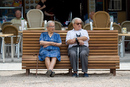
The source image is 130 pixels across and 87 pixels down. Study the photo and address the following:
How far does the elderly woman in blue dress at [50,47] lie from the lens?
25.0 ft

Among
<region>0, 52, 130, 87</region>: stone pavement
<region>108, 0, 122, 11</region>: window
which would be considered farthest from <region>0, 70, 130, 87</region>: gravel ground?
<region>108, 0, 122, 11</region>: window

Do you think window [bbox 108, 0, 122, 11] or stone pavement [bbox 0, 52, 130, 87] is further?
window [bbox 108, 0, 122, 11]

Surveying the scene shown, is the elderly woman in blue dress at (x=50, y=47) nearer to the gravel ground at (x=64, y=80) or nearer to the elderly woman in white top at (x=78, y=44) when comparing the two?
the elderly woman in white top at (x=78, y=44)

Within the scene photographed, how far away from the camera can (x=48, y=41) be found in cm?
788

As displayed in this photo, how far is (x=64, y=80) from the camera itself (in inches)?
277

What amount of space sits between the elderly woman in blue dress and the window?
1012cm

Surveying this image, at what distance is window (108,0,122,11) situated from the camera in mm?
17719

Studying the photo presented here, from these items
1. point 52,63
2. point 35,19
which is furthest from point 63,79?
point 35,19

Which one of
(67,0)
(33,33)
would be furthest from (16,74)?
(67,0)

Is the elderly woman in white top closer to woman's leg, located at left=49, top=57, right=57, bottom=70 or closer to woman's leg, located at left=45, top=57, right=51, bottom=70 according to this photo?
woman's leg, located at left=49, top=57, right=57, bottom=70

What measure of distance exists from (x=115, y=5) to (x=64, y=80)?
37.0 ft

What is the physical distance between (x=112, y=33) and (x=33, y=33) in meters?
1.58

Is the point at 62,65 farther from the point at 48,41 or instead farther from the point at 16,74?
the point at 16,74

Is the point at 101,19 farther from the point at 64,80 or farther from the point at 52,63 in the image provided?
the point at 64,80
